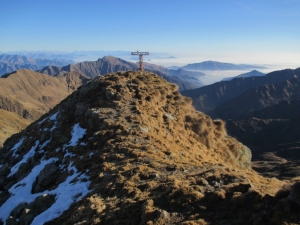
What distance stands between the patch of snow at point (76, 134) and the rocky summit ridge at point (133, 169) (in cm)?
13

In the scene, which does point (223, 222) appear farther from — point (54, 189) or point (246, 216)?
point (54, 189)

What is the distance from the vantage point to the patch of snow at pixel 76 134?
81.7 ft

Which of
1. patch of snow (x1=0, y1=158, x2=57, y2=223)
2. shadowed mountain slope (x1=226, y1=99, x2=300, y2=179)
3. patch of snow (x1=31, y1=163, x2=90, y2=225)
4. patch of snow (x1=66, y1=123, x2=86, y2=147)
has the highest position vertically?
patch of snow (x1=66, y1=123, x2=86, y2=147)

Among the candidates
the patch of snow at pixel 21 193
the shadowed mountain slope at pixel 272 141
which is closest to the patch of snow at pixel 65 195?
the patch of snow at pixel 21 193

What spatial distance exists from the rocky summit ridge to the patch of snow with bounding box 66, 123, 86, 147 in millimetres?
128

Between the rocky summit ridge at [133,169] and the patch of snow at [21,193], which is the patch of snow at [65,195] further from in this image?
the patch of snow at [21,193]

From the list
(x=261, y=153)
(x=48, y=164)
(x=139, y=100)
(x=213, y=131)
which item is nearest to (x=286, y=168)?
(x=261, y=153)

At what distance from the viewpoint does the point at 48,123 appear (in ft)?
104

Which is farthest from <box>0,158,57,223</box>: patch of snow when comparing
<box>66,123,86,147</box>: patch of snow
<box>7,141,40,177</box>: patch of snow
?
<box>7,141,40,177</box>: patch of snow

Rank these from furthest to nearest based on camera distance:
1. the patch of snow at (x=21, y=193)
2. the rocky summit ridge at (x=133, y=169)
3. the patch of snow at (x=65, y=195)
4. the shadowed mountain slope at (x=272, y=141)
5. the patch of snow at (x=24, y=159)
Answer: the shadowed mountain slope at (x=272, y=141) < the patch of snow at (x=24, y=159) < the patch of snow at (x=21, y=193) < the patch of snow at (x=65, y=195) < the rocky summit ridge at (x=133, y=169)

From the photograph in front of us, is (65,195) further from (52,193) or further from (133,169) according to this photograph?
(133,169)

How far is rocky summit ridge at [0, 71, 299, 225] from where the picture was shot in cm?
1191

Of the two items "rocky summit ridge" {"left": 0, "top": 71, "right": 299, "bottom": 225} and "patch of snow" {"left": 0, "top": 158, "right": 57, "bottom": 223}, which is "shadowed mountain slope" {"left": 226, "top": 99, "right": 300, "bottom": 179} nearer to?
"rocky summit ridge" {"left": 0, "top": 71, "right": 299, "bottom": 225}

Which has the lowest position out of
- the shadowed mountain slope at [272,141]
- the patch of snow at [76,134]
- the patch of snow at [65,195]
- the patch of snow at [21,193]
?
the shadowed mountain slope at [272,141]
